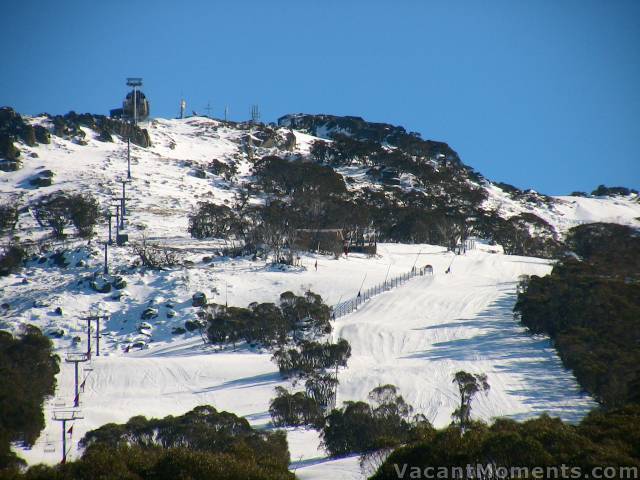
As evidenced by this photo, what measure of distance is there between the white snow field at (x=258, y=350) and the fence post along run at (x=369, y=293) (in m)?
0.72

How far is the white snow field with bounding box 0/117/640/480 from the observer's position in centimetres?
2933

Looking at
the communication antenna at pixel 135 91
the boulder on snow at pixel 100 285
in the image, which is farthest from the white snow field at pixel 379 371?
the communication antenna at pixel 135 91

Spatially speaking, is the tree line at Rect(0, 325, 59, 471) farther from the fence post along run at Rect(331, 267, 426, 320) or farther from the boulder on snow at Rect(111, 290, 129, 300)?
the fence post along run at Rect(331, 267, 426, 320)

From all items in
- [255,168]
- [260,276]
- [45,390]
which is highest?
[255,168]

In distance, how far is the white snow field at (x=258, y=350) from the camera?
2933 cm

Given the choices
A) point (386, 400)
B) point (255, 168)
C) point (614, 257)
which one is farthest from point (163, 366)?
point (255, 168)

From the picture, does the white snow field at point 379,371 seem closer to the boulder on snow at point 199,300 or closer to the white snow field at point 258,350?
the white snow field at point 258,350

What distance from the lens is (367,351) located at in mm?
37406

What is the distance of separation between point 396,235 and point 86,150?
37.9 meters

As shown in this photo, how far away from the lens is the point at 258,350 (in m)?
38.6

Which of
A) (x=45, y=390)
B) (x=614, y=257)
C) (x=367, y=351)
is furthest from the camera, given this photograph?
(x=614, y=257)

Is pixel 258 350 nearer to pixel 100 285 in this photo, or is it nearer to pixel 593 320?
pixel 100 285

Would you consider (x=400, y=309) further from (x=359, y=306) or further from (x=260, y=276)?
(x=260, y=276)

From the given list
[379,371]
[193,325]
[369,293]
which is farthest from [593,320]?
[193,325]
